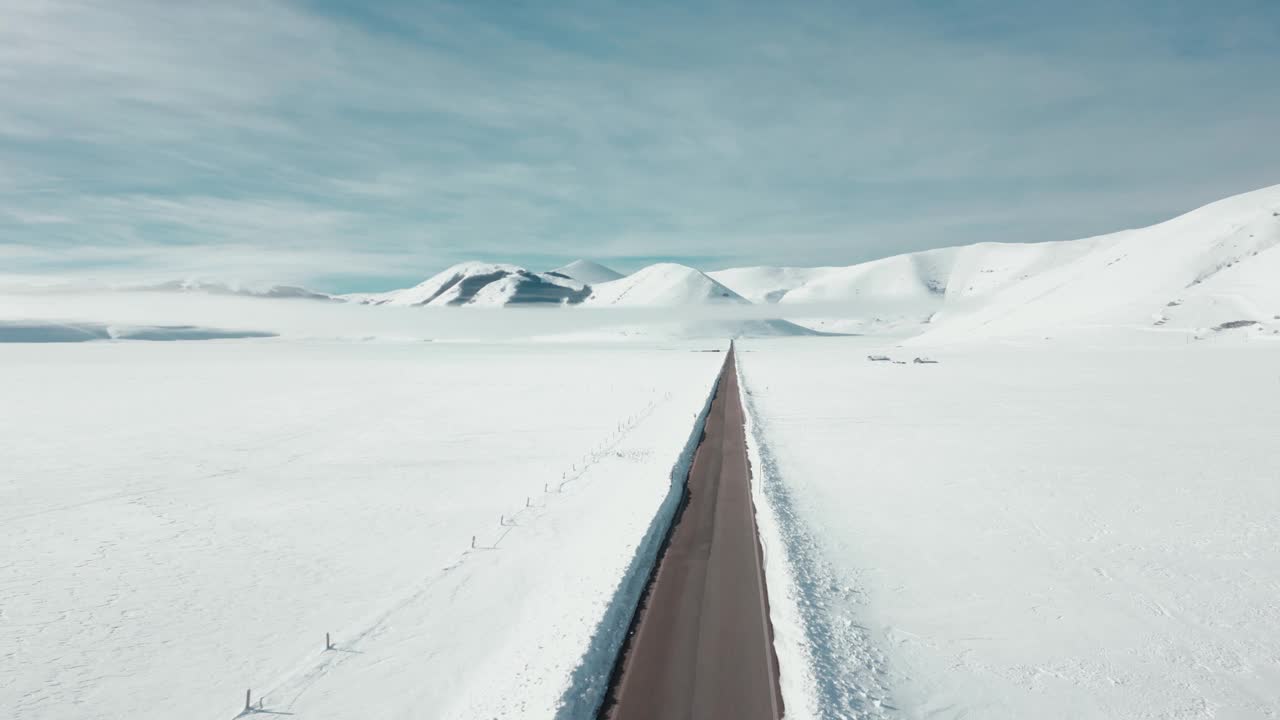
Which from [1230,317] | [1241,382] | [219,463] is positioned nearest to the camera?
[219,463]

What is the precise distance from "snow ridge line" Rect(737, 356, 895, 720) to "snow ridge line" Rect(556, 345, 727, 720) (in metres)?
2.68

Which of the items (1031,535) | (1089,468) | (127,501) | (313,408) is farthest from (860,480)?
(313,408)

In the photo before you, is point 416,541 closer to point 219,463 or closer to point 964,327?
point 219,463

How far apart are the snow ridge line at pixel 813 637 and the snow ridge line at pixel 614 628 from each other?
268cm

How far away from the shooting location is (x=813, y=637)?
37.8ft

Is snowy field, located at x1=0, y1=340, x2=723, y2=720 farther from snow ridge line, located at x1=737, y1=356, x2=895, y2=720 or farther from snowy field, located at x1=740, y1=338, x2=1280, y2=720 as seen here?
snowy field, located at x1=740, y1=338, x2=1280, y2=720

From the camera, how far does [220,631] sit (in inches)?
469

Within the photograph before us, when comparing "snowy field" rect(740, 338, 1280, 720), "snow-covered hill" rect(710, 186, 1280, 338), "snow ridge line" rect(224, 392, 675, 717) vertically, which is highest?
"snow-covered hill" rect(710, 186, 1280, 338)

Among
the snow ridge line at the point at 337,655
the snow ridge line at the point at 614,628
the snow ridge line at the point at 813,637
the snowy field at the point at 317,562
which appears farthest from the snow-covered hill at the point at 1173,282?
the snow ridge line at the point at 337,655

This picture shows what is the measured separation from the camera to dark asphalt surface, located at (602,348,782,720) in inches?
383

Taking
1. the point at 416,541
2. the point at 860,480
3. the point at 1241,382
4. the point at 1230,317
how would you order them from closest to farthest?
the point at 416,541, the point at 860,480, the point at 1241,382, the point at 1230,317

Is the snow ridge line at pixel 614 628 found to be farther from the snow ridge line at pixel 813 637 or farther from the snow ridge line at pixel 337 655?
the snow ridge line at pixel 337 655

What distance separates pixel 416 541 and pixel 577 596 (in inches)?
231

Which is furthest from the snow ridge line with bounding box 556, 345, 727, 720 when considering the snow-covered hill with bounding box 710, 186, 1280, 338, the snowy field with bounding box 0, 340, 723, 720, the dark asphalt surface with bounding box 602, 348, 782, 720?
the snow-covered hill with bounding box 710, 186, 1280, 338
